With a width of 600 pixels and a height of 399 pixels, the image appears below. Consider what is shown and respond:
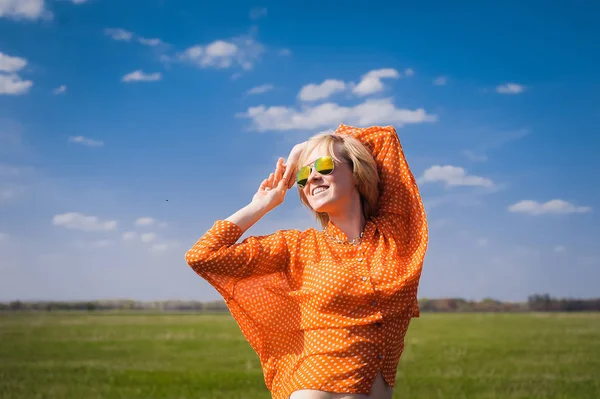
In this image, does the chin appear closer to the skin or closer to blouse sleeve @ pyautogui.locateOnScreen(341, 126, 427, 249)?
the skin

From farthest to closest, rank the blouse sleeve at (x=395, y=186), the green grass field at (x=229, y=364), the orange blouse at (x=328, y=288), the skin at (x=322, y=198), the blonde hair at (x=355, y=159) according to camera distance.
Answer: the green grass field at (x=229, y=364) → the blouse sleeve at (x=395, y=186) → the blonde hair at (x=355, y=159) → the skin at (x=322, y=198) → the orange blouse at (x=328, y=288)

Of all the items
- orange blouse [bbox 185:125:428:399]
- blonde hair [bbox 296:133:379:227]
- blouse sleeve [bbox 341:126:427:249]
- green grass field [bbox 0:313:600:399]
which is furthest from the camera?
green grass field [bbox 0:313:600:399]

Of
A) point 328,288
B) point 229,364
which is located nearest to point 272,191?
point 328,288

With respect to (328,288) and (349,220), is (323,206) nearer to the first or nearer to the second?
(349,220)

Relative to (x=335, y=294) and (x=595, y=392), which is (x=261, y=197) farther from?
(x=595, y=392)

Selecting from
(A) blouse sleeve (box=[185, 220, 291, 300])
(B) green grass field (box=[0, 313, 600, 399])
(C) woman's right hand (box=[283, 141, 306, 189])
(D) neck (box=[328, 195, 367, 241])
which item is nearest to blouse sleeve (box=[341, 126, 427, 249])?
(D) neck (box=[328, 195, 367, 241])

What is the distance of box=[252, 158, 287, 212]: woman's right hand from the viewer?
332 cm

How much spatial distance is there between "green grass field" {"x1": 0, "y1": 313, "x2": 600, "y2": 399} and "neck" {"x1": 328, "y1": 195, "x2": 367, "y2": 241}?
6596 millimetres

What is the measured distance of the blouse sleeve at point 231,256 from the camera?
3115mm

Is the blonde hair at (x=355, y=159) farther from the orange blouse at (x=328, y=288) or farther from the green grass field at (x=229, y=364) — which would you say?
the green grass field at (x=229, y=364)

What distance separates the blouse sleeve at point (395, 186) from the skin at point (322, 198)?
0.56ft

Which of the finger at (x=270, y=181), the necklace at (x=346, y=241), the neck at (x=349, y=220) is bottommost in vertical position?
the necklace at (x=346, y=241)

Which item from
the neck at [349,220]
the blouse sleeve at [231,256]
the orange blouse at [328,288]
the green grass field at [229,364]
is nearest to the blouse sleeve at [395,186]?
the orange blouse at [328,288]

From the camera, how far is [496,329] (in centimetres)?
2286
